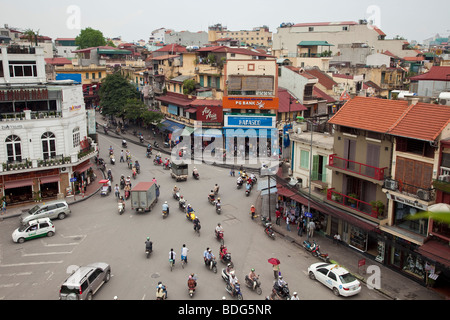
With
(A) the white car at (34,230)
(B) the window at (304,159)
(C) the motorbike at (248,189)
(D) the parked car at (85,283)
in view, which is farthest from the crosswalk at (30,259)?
(B) the window at (304,159)

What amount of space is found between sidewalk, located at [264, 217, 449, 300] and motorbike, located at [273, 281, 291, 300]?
16.1ft

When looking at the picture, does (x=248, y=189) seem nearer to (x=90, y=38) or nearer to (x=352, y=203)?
(x=352, y=203)

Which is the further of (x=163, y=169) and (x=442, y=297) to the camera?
(x=163, y=169)

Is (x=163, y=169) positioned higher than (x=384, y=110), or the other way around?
(x=384, y=110)

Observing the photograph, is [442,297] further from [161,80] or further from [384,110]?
[161,80]

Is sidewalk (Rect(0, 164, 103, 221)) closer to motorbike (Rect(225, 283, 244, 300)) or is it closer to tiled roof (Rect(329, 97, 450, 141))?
motorbike (Rect(225, 283, 244, 300))

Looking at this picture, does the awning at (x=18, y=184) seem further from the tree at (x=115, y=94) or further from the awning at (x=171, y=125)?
the tree at (x=115, y=94)

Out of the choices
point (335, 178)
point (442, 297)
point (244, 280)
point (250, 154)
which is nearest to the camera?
point (442, 297)

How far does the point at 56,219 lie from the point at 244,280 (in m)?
16.7

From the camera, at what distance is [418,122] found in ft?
71.9

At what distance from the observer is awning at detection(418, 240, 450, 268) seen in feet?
63.2

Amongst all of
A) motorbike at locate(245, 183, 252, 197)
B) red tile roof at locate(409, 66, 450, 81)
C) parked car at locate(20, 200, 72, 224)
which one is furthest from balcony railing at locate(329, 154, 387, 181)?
parked car at locate(20, 200, 72, 224)

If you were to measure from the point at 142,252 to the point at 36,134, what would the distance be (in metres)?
15.8
